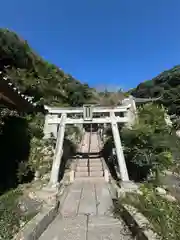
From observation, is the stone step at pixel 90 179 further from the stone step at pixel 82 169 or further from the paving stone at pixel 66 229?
the paving stone at pixel 66 229

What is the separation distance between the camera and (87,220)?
4.23m

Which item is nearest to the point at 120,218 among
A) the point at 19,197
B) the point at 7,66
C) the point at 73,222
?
the point at 73,222

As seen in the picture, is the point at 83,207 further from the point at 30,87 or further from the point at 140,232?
the point at 30,87

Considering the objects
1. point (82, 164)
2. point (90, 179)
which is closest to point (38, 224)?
point (90, 179)

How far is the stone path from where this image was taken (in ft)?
11.7

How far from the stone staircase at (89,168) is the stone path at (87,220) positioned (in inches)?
68.0

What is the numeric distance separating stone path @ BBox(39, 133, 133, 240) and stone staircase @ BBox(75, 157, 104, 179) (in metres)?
1.73

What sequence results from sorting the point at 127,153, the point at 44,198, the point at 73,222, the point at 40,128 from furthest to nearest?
1. the point at 40,128
2. the point at 127,153
3. the point at 44,198
4. the point at 73,222

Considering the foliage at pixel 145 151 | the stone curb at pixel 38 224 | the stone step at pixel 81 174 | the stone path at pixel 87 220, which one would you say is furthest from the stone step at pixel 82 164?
the stone curb at pixel 38 224

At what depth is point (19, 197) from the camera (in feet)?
18.1

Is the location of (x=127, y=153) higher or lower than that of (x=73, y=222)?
higher

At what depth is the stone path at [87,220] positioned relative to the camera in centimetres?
356

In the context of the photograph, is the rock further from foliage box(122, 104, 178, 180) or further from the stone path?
the stone path

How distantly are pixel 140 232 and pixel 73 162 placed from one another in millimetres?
6807
